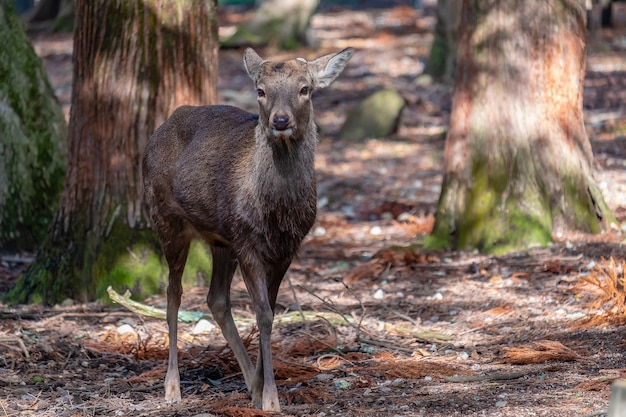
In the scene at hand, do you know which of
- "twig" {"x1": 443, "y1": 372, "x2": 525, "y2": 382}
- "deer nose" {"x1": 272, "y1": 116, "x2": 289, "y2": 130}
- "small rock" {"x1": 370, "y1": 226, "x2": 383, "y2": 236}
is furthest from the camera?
"small rock" {"x1": 370, "y1": 226, "x2": 383, "y2": 236}

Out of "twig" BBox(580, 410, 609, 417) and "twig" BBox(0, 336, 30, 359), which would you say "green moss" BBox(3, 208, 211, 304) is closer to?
"twig" BBox(0, 336, 30, 359)

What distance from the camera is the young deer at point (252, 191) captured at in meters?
5.54

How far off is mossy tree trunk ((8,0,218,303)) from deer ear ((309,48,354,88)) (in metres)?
2.10

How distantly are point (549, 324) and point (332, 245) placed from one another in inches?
132

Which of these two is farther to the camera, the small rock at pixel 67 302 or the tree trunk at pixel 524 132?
the tree trunk at pixel 524 132

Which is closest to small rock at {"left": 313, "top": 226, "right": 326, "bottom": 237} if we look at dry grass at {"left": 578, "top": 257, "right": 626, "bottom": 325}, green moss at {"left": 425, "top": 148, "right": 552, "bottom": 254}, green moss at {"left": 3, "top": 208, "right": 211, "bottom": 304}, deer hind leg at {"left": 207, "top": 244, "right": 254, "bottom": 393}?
green moss at {"left": 425, "top": 148, "right": 552, "bottom": 254}

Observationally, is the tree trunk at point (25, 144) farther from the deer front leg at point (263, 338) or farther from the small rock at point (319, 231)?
the deer front leg at point (263, 338)

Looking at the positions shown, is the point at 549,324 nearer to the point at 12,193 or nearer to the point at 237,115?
the point at 237,115

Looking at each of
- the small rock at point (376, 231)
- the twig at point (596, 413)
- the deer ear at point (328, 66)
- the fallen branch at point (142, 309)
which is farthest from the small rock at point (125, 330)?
the small rock at point (376, 231)

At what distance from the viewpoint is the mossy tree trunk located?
7.61m

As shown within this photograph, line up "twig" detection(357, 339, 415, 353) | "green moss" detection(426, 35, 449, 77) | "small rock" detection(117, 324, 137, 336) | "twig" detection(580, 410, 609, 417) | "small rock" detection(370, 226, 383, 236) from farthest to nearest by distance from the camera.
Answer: "green moss" detection(426, 35, 449, 77) → "small rock" detection(370, 226, 383, 236) → "small rock" detection(117, 324, 137, 336) → "twig" detection(357, 339, 415, 353) → "twig" detection(580, 410, 609, 417)

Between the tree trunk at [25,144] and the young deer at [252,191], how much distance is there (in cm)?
328

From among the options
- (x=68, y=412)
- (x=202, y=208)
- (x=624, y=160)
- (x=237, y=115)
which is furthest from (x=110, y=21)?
(x=624, y=160)

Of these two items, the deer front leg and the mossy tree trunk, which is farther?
the mossy tree trunk
